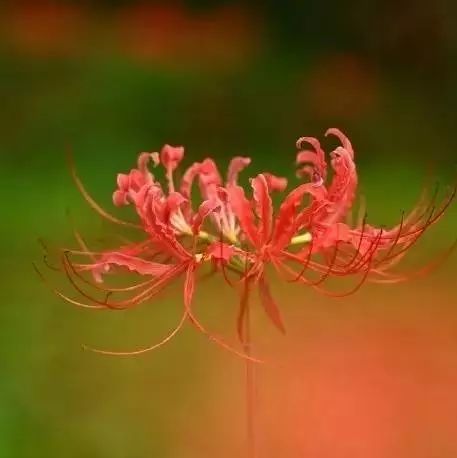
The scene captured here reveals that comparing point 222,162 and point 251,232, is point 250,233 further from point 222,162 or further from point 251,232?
point 222,162

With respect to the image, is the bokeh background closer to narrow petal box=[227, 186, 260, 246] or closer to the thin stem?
the thin stem

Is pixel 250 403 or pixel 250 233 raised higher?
pixel 250 233

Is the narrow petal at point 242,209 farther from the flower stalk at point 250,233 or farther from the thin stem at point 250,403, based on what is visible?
the thin stem at point 250,403

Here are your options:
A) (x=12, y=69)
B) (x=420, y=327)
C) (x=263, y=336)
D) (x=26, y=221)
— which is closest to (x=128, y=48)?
(x=12, y=69)

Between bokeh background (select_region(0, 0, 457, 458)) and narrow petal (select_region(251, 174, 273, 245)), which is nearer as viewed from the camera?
narrow petal (select_region(251, 174, 273, 245))

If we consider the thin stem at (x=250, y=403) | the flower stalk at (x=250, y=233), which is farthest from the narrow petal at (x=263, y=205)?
the thin stem at (x=250, y=403)

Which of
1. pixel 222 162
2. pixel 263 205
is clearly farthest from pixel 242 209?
pixel 222 162

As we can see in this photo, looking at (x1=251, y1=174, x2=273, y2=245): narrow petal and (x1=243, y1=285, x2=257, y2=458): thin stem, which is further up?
(x1=251, y1=174, x2=273, y2=245): narrow petal

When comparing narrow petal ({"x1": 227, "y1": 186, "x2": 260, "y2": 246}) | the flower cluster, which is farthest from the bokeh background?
narrow petal ({"x1": 227, "y1": 186, "x2": 260, "y2": 246})
